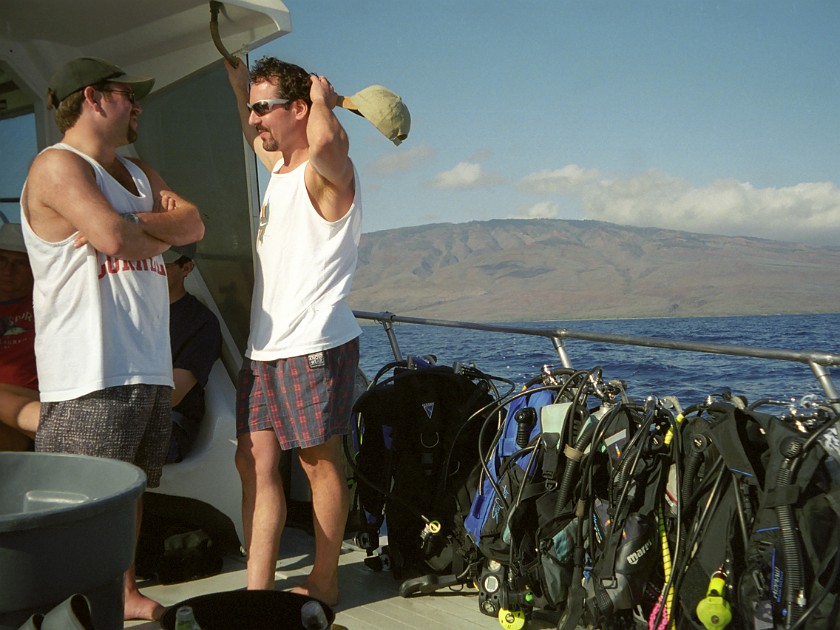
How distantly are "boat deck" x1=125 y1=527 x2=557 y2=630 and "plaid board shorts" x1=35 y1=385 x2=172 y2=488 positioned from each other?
2.02ft

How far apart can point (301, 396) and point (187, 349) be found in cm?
102

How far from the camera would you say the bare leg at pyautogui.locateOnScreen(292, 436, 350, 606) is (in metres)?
3.03

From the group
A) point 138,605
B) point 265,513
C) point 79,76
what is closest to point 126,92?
point 79,76

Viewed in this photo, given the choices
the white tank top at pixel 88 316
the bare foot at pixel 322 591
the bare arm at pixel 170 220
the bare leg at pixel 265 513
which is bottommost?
the bare foot at pixel 322 591

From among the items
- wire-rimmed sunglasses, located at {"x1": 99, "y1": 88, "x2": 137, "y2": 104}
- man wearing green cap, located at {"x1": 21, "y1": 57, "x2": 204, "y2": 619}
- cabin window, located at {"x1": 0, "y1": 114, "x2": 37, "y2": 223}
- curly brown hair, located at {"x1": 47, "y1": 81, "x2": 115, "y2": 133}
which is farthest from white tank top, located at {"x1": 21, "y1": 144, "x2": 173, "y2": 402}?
cabin window, located at {"x1": 0, "y1": 114, "x2": 37, "y2": 223}

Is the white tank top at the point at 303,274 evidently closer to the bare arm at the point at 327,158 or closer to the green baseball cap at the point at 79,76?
the bare arm at the point at 327,158

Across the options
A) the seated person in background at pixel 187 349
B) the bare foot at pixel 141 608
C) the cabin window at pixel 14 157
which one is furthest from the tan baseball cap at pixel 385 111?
the cabin window at pixel 14 157

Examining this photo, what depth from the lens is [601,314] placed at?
14338 centimetres

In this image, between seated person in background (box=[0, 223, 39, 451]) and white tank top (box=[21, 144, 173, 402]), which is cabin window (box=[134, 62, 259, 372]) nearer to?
seated person in background (box=[0, 223, 39, 451])

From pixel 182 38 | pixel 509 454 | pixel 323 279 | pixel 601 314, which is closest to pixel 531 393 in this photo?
pixel 509 454

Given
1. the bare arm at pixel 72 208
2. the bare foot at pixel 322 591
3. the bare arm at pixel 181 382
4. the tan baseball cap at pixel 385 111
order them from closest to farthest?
the bare arm at pixel 72 208, the tan baseball cap at pixel 385 111, the bare foot at pixel 322 591, the bare arm at pixel 181 382

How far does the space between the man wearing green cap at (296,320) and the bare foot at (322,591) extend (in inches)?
6.6

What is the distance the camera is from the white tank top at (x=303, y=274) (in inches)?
113

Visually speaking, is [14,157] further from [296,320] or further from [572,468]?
[572,468]
